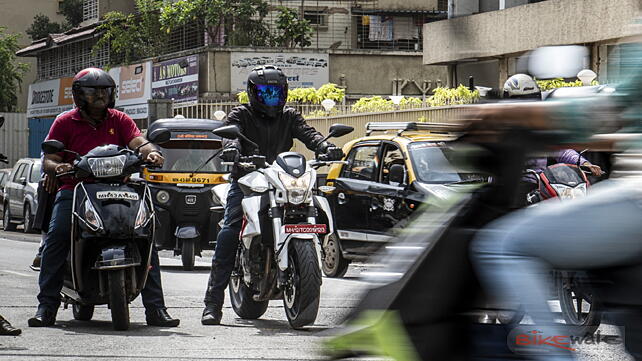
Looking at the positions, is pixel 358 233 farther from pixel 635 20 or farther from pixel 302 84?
pixel 302 84

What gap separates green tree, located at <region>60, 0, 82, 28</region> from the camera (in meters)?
73.4

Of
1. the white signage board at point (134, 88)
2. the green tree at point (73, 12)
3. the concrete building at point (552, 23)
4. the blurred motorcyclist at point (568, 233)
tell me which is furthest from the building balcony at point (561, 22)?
the green tree at point (73, 12)

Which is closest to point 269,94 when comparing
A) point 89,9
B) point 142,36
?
point 142,36

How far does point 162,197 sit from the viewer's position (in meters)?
16.7

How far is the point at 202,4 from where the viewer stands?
47531 mm

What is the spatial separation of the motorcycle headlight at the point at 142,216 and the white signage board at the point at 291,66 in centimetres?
3344

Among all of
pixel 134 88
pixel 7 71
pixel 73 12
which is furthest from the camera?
pixel 73 12

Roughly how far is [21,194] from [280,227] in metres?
20.1

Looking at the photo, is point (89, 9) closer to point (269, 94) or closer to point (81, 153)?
point (269, 94)

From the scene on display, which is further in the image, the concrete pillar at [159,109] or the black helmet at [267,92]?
the concrete pillar at [159,109]

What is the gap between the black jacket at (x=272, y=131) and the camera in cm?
952

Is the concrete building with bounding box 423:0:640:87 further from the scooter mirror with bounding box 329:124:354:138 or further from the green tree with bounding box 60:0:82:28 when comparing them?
the green tree with bounding box 60:0:82:28

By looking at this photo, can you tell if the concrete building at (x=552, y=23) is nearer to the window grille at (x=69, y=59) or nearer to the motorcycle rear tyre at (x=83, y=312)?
the motorcycle rear tyre at (x=83, y=312)

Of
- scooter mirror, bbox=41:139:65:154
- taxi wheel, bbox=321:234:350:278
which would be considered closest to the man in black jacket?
scooter mirror, bbox=41:139:65:154
